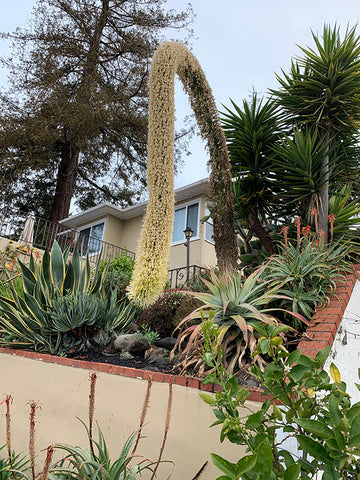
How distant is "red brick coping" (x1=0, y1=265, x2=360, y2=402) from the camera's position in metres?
3.45

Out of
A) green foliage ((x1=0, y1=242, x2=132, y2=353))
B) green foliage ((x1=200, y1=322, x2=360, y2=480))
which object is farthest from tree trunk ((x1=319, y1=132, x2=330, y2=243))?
green foliage ((x1=200, y1=322, x2=360, y2=480))

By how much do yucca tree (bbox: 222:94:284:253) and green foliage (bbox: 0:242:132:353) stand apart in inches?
98.6

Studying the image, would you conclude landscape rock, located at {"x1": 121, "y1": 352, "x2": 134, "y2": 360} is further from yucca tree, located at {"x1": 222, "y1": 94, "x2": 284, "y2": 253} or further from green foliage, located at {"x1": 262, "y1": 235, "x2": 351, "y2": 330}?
yucca tree, located at {"x1": 222, "y1": 94, "x2": 284, "y2": 253}

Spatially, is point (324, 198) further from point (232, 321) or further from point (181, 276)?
point (181, 276)

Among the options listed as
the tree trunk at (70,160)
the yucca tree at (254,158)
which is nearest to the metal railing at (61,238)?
the tree trunk at (70,160)

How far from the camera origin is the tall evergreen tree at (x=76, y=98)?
15.5 meters

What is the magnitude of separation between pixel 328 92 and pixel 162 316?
159 inches

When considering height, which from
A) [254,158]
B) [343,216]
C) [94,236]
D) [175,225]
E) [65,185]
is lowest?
[343,216]

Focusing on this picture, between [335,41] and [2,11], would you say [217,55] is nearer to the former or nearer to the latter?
[335,41]

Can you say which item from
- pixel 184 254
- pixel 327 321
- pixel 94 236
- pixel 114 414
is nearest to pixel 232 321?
pixel 327 321

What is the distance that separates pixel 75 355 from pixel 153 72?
3.49m

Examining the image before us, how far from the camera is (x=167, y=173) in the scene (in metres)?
4.61

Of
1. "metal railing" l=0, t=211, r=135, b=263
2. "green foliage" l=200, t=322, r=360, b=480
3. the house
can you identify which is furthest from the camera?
the house

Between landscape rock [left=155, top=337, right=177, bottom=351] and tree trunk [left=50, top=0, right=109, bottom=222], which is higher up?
tree trunk [left=50, top=0, right=109, bottom=222]
